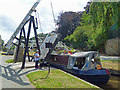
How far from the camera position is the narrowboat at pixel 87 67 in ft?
27.6

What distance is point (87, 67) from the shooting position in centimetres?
880

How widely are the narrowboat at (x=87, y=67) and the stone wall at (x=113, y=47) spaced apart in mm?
15058

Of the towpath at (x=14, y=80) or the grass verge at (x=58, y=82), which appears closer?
the grass verge at (x=58, y=82)

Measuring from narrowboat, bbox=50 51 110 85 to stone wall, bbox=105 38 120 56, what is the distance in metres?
15.1

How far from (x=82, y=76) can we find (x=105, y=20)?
7.89m

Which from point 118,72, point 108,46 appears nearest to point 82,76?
point 118,72

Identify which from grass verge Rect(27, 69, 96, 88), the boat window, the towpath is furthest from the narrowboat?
the towpath

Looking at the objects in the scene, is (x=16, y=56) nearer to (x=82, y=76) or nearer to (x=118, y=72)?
(x=82, y=76)

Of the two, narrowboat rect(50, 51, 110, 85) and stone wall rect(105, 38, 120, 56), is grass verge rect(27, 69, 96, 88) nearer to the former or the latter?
narrowboat rect(50, 51, 110, 85)

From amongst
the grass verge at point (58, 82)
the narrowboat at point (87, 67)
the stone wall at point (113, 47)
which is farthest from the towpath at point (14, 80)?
the stone wall at point (113, 47)

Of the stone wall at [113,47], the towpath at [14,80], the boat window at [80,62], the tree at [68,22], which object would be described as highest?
the tree at [68,22]

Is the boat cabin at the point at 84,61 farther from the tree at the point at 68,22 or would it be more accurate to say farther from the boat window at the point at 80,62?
the tree at the point at 68,22

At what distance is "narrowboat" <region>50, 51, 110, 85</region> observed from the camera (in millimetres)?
8406

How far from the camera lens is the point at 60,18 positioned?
155 feet
